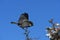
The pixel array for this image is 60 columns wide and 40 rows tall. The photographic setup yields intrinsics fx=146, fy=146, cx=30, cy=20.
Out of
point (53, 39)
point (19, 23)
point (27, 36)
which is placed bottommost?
point (27, 36)

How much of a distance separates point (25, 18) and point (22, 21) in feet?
0.33

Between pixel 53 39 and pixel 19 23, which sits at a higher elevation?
pixel 53 39

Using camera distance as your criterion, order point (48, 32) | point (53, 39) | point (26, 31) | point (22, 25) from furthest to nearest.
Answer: point (53, 39) < point (48, 32) < point (26, 31) < point (22, 25)

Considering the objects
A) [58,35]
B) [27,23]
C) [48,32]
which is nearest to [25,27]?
[27,23]

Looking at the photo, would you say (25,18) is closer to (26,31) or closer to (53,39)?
(26,31)

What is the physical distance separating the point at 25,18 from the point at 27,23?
0.51 ft

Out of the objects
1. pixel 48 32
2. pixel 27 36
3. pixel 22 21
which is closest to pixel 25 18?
pixel 22 21

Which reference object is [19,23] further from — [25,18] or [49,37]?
[49,37]

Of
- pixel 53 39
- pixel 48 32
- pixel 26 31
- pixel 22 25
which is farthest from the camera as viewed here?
pixel 53 39

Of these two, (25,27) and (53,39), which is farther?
(53,39)

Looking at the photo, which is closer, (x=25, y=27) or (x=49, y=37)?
(x=25, y=27)

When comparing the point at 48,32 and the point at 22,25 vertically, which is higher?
the point at 48,32

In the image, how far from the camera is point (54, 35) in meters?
5.93

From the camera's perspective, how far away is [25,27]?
10.0 ft
